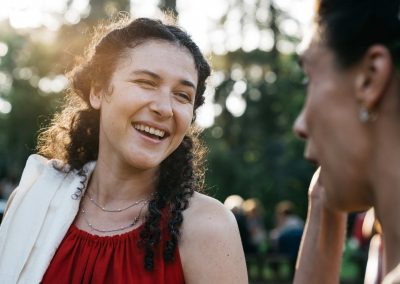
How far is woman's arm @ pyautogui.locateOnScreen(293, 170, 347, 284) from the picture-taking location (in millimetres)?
2109

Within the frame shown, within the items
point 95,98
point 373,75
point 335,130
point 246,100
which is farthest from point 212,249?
point 246,100

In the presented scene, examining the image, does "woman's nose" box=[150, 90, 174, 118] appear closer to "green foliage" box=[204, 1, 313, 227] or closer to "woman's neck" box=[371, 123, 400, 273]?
"woman's neck" box=[371, 123, 400, 273]

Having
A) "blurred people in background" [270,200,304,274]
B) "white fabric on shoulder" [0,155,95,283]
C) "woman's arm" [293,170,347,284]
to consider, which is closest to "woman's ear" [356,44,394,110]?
"woman's arm" [293,170,347,284]

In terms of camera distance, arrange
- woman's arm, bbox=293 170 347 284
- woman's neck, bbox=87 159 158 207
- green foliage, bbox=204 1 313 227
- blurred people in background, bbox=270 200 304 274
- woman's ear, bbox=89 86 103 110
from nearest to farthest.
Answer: woman's arm, bbox=293 170 347 284
woman's neck, bbox=87 159 158 207
woman's ear, bbox=89 86 103 110
blurred people in background, bbox=270 200 304 274
green foliage, bbox=204 1 313 227

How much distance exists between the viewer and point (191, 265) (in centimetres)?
298

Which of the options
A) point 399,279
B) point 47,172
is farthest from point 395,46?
point 47,172

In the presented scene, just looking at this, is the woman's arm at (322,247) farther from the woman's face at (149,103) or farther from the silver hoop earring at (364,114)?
the woman's face at (149,103)

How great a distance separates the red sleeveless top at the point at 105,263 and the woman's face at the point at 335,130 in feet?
4.84

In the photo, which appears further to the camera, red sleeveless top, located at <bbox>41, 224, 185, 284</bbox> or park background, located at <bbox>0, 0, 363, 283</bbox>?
park background, located at <bbox>0, 0, 363, 283</bbox>

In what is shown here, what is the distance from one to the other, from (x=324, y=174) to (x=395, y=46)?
0.35 meters

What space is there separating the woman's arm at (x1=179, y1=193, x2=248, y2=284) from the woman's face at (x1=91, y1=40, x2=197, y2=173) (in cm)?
37

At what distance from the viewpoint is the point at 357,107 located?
155 centimetres

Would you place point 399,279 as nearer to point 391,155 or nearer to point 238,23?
point 391,155

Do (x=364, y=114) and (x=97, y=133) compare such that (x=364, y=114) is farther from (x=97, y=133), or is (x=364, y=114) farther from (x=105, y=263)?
(x=97, y=133)
